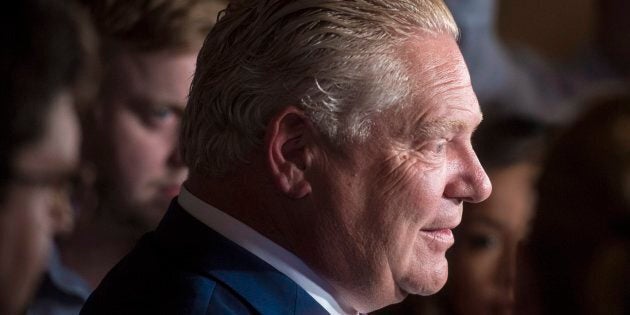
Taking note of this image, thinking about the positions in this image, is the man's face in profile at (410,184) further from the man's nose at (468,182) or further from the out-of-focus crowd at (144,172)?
the out-of-focus crowd at (144,172)

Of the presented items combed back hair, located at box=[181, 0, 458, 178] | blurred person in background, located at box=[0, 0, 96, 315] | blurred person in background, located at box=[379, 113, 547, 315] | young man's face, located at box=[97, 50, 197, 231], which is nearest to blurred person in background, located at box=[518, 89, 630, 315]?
blurred person in background, located at box=[379, 113, 547, 315]

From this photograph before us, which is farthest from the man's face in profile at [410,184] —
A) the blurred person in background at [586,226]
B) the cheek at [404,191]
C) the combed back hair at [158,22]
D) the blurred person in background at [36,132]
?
the blurred person in background at [36,132]

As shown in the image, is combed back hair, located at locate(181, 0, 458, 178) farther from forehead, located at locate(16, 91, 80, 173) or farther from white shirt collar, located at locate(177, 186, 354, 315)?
forehead, located at locate(16, 91, 80, 173)

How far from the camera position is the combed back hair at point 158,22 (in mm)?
2332

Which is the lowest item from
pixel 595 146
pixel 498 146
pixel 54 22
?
pixel 498 146

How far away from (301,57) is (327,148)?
11 cm

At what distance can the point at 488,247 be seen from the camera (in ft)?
8.34

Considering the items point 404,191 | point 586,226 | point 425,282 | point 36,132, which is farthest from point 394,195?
point 36,132

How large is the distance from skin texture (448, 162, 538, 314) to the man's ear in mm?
1202

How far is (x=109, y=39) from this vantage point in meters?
2.43

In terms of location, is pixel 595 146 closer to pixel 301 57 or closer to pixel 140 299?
pixel 301 57

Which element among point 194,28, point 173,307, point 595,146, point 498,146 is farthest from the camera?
point 498,146

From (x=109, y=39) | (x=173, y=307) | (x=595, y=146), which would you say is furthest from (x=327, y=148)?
(x=109, y=39)

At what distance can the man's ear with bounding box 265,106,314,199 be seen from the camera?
1.38 m
